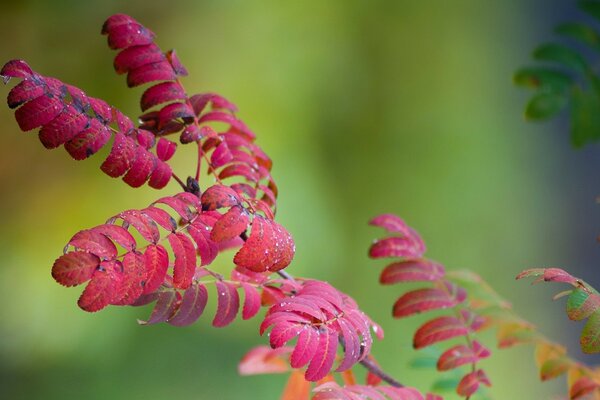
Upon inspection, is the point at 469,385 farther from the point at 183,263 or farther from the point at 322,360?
the point at 183,263

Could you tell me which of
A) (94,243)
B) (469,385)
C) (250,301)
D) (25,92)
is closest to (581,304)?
(469,385)

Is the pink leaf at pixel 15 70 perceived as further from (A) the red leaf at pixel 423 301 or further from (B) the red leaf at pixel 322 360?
(A) the red leaf at pixel 423 301

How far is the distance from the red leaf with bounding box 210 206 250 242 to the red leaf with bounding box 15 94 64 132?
0.19m

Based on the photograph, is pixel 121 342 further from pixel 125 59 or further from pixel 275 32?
pixel 125 59

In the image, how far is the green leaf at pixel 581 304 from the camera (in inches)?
26.0

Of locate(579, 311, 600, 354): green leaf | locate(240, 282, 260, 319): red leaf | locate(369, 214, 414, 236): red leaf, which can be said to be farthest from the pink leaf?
locate(579, 311, 600, 354): green leaf

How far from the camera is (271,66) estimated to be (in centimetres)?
208

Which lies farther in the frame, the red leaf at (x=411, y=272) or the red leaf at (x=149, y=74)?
the red leaf at (x=411, y=272)

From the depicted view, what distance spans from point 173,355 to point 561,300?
4.21 feet

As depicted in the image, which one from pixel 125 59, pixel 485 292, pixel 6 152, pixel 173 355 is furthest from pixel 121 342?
pixel 125 59

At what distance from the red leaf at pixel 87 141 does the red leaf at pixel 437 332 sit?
48 cm

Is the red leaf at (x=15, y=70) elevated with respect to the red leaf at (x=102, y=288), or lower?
elevated

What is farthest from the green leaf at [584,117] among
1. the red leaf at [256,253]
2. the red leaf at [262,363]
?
the red leaf at [256,253]

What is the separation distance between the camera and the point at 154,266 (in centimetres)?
63
